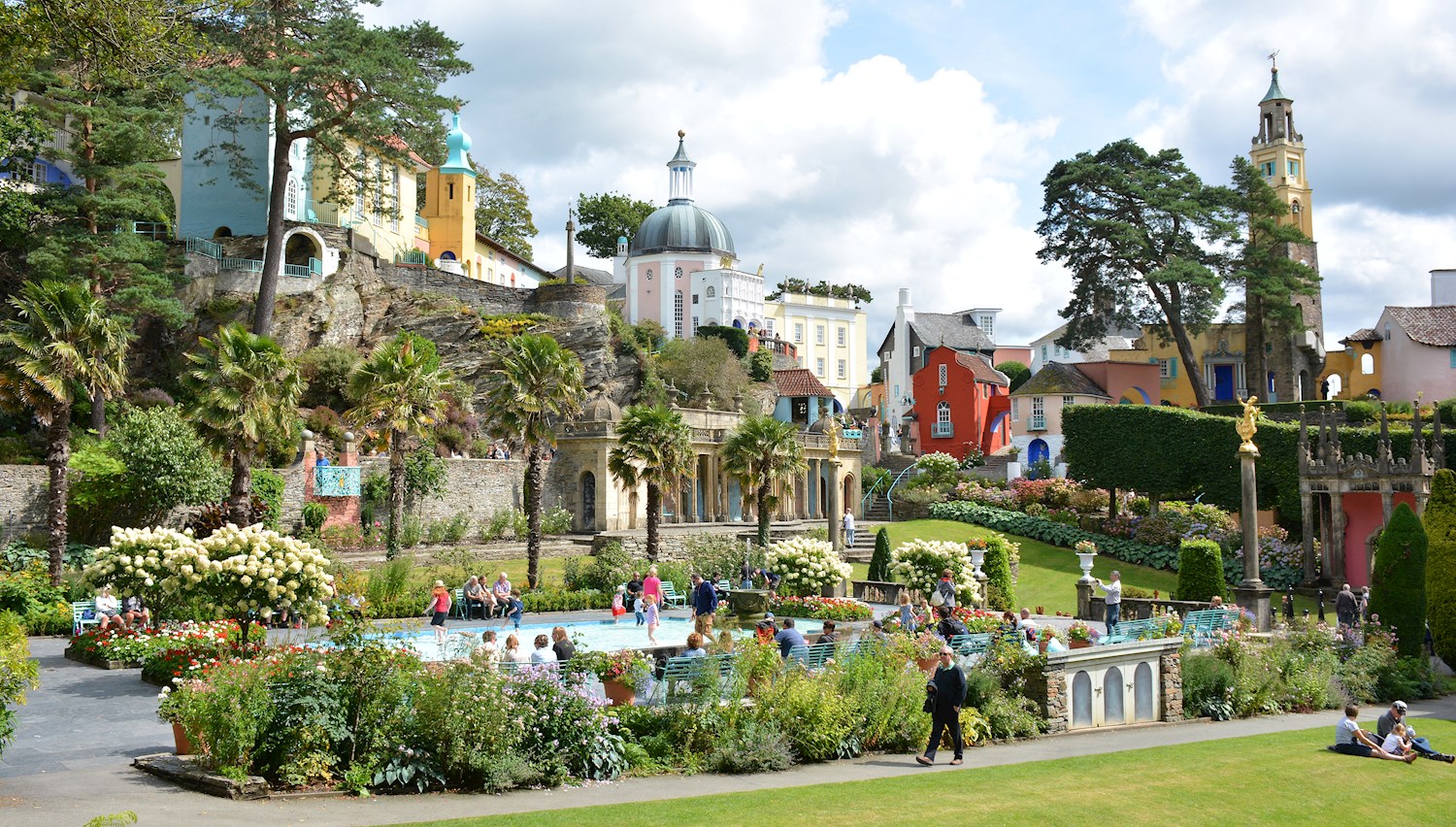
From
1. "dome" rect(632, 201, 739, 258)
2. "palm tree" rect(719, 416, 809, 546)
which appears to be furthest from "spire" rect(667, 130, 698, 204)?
"palm tree" rect(719, 416, 809, 546)

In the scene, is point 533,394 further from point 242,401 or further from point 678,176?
point 678,176

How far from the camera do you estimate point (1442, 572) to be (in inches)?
961

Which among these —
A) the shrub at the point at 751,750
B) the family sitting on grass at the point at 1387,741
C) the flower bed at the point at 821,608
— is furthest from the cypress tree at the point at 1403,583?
the shrub at the point at 751,750

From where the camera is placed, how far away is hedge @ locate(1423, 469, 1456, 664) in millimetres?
24359

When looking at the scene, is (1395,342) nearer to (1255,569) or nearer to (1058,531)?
(1058,531)

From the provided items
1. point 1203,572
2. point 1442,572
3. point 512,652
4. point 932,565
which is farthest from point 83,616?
point 1442,572

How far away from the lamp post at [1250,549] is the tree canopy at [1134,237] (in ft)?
92.4

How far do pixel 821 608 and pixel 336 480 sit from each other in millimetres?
16680

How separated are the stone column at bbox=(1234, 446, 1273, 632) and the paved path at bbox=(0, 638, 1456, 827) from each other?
217 inches

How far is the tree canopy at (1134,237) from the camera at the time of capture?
2156 inches

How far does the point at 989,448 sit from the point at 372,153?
40309mm

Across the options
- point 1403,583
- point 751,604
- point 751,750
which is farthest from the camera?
point 751,604

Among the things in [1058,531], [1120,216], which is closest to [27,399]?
[1058,531]

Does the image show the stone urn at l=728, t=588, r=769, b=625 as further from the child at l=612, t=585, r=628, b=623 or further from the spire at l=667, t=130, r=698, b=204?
the spire at l=667, t=130, r=698, b=204
